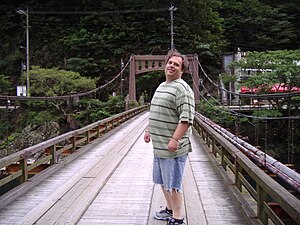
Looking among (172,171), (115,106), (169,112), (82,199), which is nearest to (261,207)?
(172,171)

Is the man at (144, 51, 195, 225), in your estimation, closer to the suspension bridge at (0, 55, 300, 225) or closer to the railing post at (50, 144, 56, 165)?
the suspension bridge at (0, 55, 300, 225)

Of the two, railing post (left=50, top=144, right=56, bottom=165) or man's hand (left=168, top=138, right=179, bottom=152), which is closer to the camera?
man's hand (left=168, top=138, right=179, bottom=152)

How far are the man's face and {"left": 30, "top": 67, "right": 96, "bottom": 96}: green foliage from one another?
58.1ft

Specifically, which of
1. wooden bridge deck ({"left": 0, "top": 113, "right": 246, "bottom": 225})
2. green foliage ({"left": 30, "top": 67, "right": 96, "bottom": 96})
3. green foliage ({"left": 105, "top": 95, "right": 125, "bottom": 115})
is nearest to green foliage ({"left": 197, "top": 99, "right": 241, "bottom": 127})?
green foliage ({"left": 105, "top": 95, "right": 125, "bottom": 115})

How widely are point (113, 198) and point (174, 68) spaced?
175 cm

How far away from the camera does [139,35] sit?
29.1 meters

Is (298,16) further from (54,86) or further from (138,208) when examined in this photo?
(138,208)

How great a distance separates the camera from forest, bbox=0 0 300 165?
2797 centimetres

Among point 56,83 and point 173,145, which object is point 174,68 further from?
point 56,83

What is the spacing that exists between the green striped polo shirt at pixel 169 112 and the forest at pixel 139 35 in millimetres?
23672

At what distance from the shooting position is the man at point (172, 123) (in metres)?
2.40

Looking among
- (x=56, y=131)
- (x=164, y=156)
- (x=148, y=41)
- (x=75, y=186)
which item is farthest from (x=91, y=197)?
(x=148, y=41)

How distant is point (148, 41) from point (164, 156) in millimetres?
27353

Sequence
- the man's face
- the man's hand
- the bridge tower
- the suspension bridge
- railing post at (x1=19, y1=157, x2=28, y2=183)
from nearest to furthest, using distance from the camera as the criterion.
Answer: the man's hand < the man's face < the suspension bridge < railing post at (x1=19, y1=157, x2=28, y2=183) < the bridge tower
